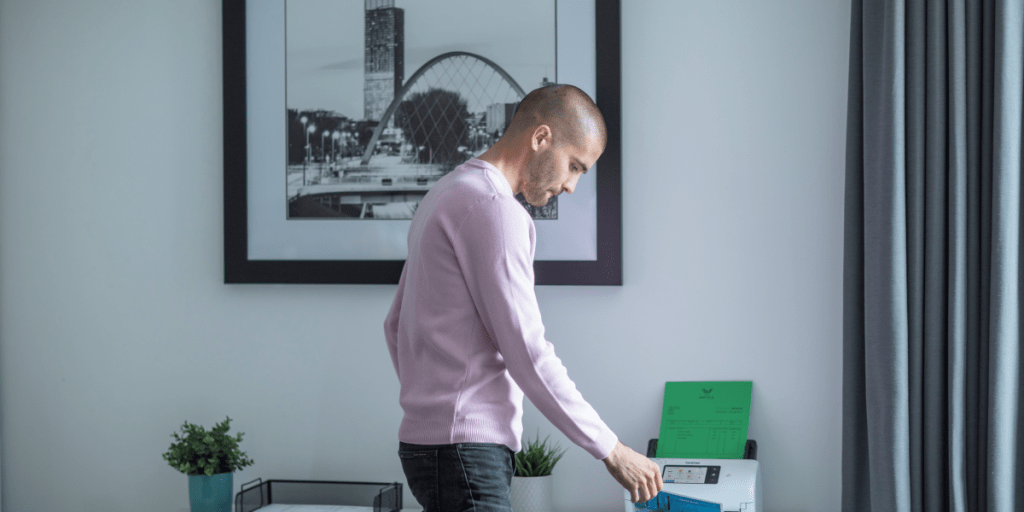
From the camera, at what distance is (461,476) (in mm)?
1083

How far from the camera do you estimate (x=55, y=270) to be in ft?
6.52

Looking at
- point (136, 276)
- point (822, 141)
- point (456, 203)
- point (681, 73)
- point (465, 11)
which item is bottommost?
point (136, 276)

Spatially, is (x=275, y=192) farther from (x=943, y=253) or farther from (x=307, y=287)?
(x=943, y=253)

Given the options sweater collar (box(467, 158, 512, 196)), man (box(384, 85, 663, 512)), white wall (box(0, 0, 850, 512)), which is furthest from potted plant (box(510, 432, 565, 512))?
sweater collar (box(467, 158, 512, 196))

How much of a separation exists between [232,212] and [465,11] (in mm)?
775

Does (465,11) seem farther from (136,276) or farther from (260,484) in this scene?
(260,484)

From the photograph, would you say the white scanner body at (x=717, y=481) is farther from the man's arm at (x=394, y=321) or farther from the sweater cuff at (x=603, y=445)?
the man's arm at (x=394, y=321)

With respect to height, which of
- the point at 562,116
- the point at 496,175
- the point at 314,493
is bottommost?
the point at 314,493

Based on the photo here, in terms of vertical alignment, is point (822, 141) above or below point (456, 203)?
above

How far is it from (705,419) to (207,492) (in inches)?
45.5

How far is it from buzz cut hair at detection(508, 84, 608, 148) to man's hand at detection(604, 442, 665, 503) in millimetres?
523

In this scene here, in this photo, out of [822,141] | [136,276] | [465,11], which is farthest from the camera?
[136,276]

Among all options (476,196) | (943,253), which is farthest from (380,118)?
(943,253)

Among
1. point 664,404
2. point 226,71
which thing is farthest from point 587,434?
point 226,71
